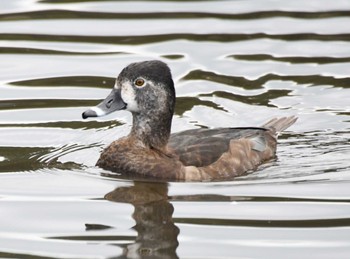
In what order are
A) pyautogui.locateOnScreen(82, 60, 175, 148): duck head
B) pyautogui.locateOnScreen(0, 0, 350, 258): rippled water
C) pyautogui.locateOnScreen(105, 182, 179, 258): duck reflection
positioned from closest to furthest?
pyautogui.locateOnScreen(105, 182, 179, 258): duck reflection
pyautogui.locateOnScreen(0, 0, 350, 258): rippled water
pyautogui.locateOnScreen(82, 60, 175, 148): duck head

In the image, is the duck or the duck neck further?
the duck neck

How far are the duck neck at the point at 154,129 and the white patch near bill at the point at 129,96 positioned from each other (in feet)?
0.42

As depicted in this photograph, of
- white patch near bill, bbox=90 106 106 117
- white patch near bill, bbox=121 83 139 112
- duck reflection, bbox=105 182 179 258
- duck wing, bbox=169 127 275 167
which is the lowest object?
duck reflection, bbox=105 182 179 258

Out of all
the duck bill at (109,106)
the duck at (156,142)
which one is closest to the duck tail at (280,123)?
the duck at (156,142)

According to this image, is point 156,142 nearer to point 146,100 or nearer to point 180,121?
point 146,100

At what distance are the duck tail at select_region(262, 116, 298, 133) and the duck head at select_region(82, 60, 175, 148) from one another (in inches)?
55.7

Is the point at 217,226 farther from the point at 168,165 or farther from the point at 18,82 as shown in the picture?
the point at 18,82

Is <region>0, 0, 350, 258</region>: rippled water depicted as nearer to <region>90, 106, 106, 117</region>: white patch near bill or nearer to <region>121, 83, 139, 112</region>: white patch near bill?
<region>90, 106, 106, 117</region>: white patch near bill

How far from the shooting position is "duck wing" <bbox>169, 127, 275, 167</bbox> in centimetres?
1269

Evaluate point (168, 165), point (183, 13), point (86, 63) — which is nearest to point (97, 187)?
point (168, 165)

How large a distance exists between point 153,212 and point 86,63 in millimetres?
5065

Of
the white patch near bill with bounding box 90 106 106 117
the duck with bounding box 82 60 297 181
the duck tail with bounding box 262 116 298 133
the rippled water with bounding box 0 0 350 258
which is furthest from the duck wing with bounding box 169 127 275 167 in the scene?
the white patch near bill with bounding box 90 106 106 117

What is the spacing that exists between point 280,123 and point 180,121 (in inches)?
47.7

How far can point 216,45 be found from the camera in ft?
54.6
